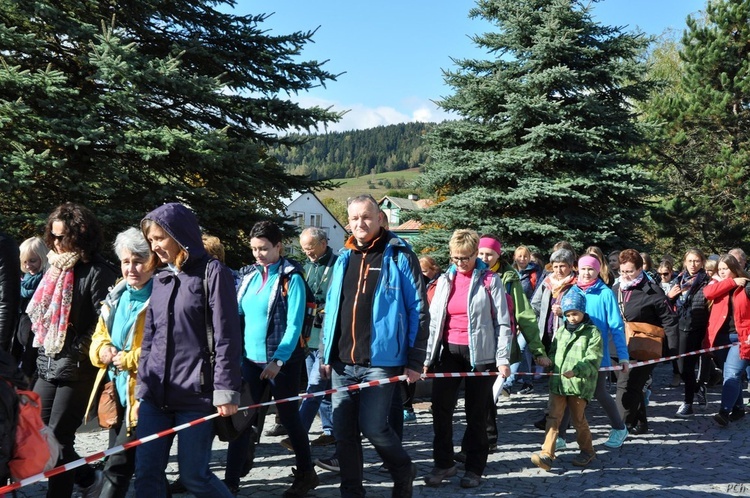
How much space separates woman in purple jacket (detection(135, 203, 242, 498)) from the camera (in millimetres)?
3607

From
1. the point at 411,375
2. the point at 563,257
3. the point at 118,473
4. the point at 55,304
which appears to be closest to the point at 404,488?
the point at 411,375

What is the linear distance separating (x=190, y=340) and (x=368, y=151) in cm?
16772

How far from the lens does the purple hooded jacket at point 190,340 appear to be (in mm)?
3600

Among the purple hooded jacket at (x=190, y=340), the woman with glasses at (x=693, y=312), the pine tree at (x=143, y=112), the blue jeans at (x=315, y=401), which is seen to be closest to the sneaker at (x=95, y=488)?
the purple hooded jacket at (x=190, y=340)

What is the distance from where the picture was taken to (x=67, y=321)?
436cm

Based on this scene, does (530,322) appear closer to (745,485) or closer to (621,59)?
(745,485)

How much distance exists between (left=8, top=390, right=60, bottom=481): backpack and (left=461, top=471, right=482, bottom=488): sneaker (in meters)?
3.38

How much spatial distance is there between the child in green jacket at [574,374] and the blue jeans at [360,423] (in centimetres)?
191

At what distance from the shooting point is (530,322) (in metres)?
5.99

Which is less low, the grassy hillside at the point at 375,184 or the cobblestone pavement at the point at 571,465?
the grassy hillside at the point at 375,184

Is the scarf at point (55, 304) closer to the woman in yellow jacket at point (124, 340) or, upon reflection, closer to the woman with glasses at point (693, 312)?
the woman in yellow jacket at point (124, 340)

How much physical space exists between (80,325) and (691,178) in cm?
2438

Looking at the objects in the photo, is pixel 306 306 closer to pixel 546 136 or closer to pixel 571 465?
pixel 571 465

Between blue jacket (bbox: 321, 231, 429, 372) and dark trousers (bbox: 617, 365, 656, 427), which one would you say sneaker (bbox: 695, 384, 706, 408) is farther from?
blue jacket (bbox: 321, 231, 429, 372)
